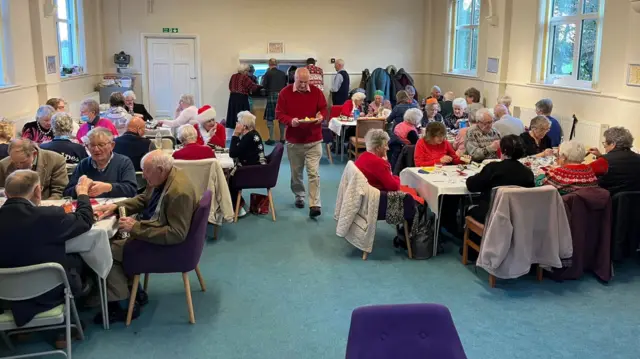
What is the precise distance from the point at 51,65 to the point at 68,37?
1.84 m

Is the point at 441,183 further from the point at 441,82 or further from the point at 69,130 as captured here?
the point at 441,82

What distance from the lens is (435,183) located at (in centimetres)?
475

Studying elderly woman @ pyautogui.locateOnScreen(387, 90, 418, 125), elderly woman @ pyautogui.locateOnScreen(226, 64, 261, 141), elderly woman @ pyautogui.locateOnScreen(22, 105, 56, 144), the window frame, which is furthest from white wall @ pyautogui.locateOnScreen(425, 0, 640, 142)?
elderly woman @ pyautogui.locateOnScreen(22, 105, 56, 144)

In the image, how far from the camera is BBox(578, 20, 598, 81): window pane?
23.7 ft

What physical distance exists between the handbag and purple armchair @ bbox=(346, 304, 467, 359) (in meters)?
4.24

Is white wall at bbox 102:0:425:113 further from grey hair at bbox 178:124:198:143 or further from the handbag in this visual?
grey hair at bbox 178:124:198:143

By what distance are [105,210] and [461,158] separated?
3383 mm

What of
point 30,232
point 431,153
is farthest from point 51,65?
point 30,232

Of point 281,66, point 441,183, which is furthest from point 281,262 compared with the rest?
point 281,66

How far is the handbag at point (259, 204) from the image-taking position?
6.12 meters

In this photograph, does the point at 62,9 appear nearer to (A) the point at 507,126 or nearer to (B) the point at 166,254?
(A) the point at 507,126

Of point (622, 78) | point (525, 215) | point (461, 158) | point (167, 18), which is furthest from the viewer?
point (167, 18)

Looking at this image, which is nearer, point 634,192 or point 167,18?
point 634,192

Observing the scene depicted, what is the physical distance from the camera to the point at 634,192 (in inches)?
176
